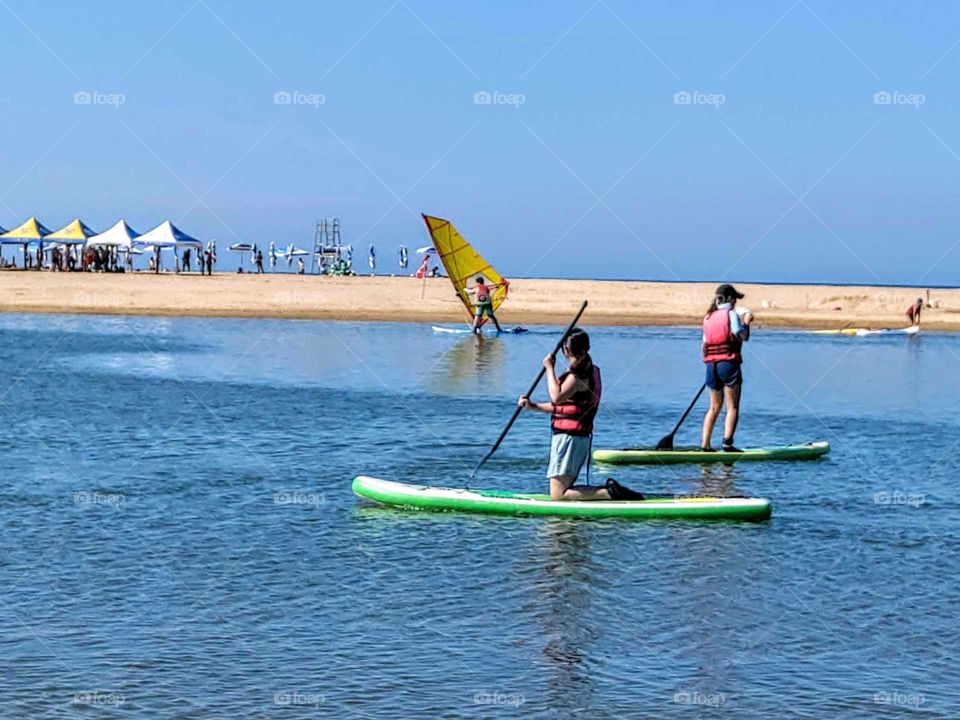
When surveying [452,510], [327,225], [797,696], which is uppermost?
[327,225]

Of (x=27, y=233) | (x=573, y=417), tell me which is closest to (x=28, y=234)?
(x=27, y=233)

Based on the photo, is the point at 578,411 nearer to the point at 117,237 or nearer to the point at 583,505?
the point at 583,505

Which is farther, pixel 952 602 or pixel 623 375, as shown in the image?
pixel 623 375

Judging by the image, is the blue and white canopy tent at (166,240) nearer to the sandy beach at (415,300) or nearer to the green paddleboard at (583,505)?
the sandy beach at (415,300)

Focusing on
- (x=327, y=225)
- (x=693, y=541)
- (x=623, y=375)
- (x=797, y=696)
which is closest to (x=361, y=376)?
(x=623, y=375)

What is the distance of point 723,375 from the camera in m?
15.4

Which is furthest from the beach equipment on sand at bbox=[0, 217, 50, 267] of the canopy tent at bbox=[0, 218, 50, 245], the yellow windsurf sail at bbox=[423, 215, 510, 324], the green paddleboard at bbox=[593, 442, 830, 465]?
the green paddleboard at bbox=[593, 442, 830, 465]

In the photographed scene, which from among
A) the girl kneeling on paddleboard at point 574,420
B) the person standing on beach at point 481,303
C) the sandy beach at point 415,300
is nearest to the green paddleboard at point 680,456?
the girl kneeling on paddleboard at point 574,420

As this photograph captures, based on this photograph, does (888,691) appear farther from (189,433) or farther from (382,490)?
(189,433)

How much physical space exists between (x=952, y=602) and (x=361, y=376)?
58.4 feet

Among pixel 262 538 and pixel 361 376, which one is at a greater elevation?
pixel 361 376

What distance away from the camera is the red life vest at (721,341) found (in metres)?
15.4

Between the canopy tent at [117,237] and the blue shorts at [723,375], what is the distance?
4655 centimetres

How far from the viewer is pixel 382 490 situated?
12477mm
